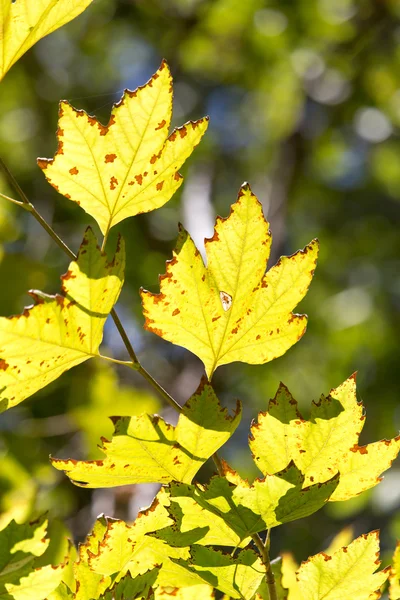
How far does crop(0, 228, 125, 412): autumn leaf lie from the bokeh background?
2.08 metres

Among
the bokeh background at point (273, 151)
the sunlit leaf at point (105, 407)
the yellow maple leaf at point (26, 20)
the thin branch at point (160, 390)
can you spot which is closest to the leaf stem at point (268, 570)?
the thin branch at point (160, 390)

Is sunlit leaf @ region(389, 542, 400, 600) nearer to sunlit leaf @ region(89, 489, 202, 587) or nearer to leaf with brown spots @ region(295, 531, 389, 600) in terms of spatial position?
leaf with brown spots @ region(295, 531, 389, 600)

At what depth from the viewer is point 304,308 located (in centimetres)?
371

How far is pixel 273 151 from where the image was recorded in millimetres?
4121

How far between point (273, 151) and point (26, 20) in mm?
3683

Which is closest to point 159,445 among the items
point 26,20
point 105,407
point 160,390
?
point 160,390

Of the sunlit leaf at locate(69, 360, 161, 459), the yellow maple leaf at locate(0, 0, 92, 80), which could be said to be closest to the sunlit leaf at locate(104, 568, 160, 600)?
the yellow maple leaf at locate(0, 0, 92, 80)

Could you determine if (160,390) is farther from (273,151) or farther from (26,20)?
(273,151)

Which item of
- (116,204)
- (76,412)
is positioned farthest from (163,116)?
(76,412)

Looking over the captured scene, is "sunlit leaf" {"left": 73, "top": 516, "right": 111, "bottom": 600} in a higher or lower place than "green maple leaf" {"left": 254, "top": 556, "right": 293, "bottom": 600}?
higher

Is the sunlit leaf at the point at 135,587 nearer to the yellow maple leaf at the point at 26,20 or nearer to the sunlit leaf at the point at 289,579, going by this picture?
the sunlit leaf at the point at 289,579

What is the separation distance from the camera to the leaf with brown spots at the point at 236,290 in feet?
1.69

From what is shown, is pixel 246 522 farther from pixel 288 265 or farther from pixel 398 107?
pixel 398 107

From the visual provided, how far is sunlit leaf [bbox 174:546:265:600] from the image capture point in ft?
1.62
